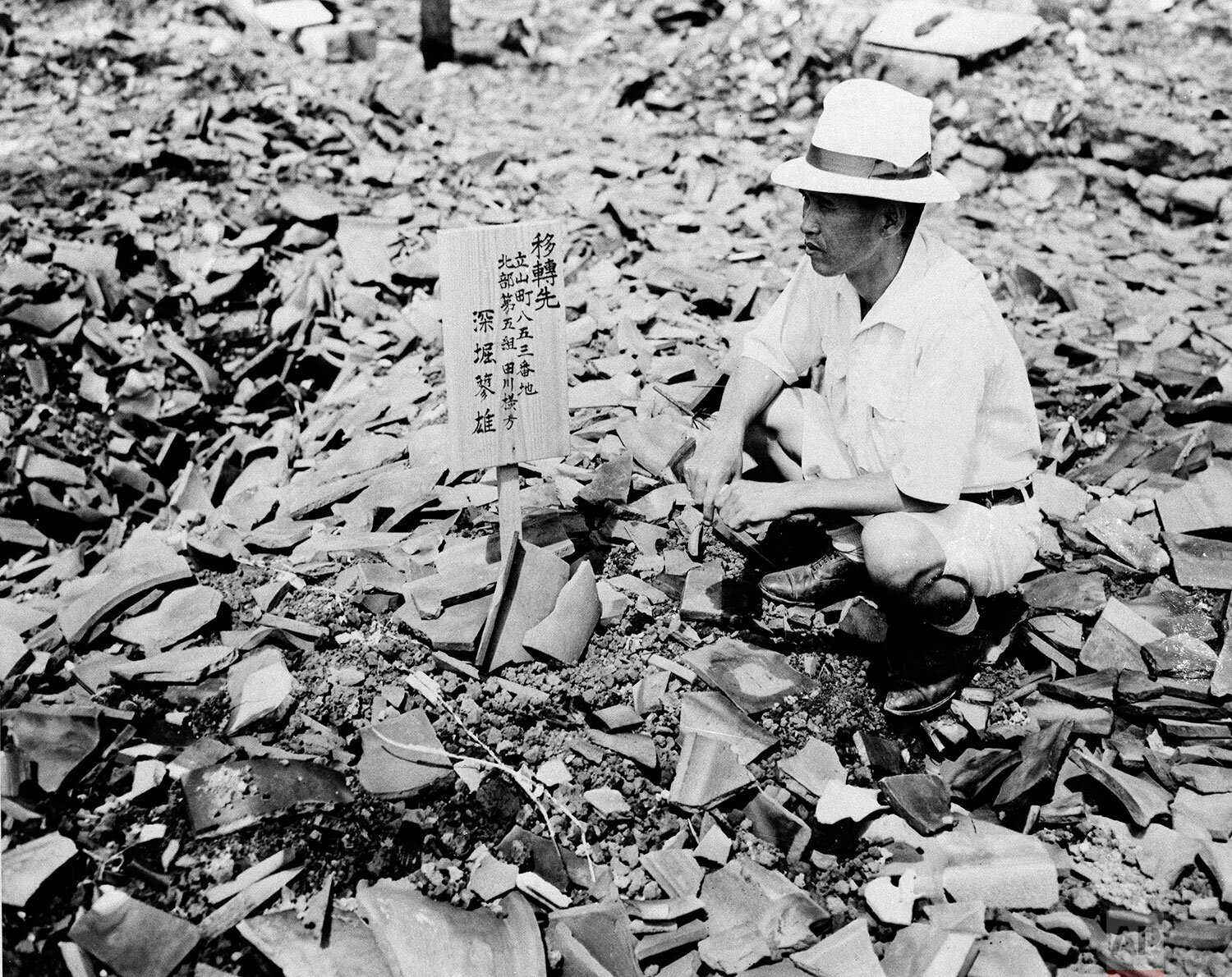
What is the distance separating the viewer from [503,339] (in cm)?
360

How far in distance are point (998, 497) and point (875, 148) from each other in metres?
1.25

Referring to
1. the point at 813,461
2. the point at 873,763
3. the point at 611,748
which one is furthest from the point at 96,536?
the point at 873,763

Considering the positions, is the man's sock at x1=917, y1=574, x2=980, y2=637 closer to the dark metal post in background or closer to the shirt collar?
the shirt collar

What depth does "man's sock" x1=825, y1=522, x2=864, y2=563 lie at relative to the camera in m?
3.73

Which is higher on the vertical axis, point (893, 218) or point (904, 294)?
point (893, 218)

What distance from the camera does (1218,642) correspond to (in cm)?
390

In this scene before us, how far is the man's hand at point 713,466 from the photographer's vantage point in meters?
3.62

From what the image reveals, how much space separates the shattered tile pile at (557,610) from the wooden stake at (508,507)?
0.43 ft

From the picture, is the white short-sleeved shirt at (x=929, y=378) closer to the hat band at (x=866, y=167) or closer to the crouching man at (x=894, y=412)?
the crouching man at (x=894, y=412)

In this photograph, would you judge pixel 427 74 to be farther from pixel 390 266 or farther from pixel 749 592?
pixel 749 592

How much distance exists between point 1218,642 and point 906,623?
48.1 inches

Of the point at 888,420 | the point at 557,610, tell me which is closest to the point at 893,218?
the point at 888,420

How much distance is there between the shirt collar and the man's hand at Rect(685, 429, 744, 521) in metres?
0.62

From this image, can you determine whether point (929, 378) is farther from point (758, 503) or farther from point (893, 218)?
point (758, 503)
